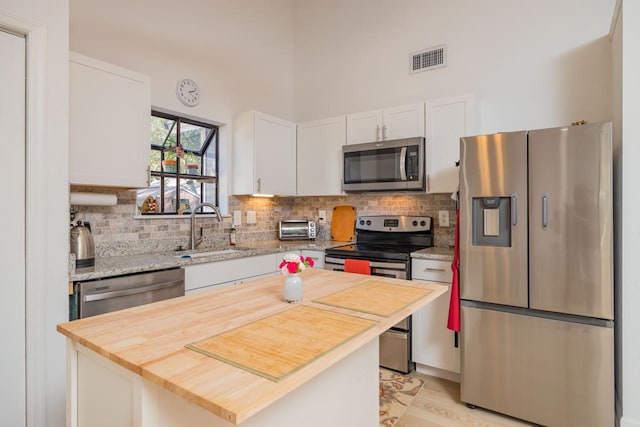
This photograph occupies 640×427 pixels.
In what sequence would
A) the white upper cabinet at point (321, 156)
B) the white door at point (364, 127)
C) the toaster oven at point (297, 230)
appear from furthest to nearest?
1. the toaster oven at point (297, 230)
2. the white upper cabinet at point (321, 156)
3. the white door at point (364, 127)

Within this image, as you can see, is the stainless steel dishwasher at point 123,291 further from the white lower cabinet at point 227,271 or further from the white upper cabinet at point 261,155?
the white upper cabinet at point 261,155

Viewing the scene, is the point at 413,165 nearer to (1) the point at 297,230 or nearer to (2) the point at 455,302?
(2) the point at 455,302

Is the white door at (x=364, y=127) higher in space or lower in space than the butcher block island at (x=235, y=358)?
higher

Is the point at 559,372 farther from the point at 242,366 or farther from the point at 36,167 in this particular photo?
the point at 36,167

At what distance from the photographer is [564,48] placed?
283 centimetres

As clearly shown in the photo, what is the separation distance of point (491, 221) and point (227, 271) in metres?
1.97

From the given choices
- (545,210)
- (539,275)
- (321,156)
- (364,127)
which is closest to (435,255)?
(539,275)

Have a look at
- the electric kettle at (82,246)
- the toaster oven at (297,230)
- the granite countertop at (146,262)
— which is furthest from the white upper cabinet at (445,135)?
the electric kettle at (82,246)

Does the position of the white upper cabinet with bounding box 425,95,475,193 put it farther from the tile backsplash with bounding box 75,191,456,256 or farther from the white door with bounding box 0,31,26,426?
the white door with bounding box 0,31,26,426

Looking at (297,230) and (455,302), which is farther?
(297,230)

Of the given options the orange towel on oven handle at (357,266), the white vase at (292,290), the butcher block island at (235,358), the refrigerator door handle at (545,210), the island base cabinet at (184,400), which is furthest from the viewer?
the orange towel on oven handle at (357,266)

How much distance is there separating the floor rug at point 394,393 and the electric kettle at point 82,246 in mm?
2102

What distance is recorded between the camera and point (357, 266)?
3010 millimetres

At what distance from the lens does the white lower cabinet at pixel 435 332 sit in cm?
271
